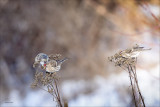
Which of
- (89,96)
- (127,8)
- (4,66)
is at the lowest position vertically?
(89,96)

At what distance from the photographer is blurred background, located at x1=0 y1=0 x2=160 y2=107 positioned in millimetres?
1016

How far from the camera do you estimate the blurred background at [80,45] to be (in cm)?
102

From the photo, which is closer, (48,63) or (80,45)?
(48,63)

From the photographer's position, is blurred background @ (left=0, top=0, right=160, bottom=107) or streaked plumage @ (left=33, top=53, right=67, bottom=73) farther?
blurred background @ (left=0, top=0, right=160, bottom=107)

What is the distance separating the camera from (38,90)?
3.38ft

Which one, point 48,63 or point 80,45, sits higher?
point 80,45

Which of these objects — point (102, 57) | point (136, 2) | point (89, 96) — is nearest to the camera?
point (89, 96)

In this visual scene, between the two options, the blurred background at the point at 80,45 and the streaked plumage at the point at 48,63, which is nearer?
the streaked plumage at the point at 48,63

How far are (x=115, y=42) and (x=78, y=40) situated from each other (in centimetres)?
24

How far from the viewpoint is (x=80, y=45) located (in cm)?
121

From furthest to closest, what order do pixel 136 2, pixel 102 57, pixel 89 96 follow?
pixel 136 2 → pixel 102 57 → pixel 89 96

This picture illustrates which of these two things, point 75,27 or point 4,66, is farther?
point 75,27

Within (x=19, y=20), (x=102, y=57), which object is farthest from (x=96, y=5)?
(x=19, y=20)

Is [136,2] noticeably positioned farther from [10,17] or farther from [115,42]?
[10,17]
